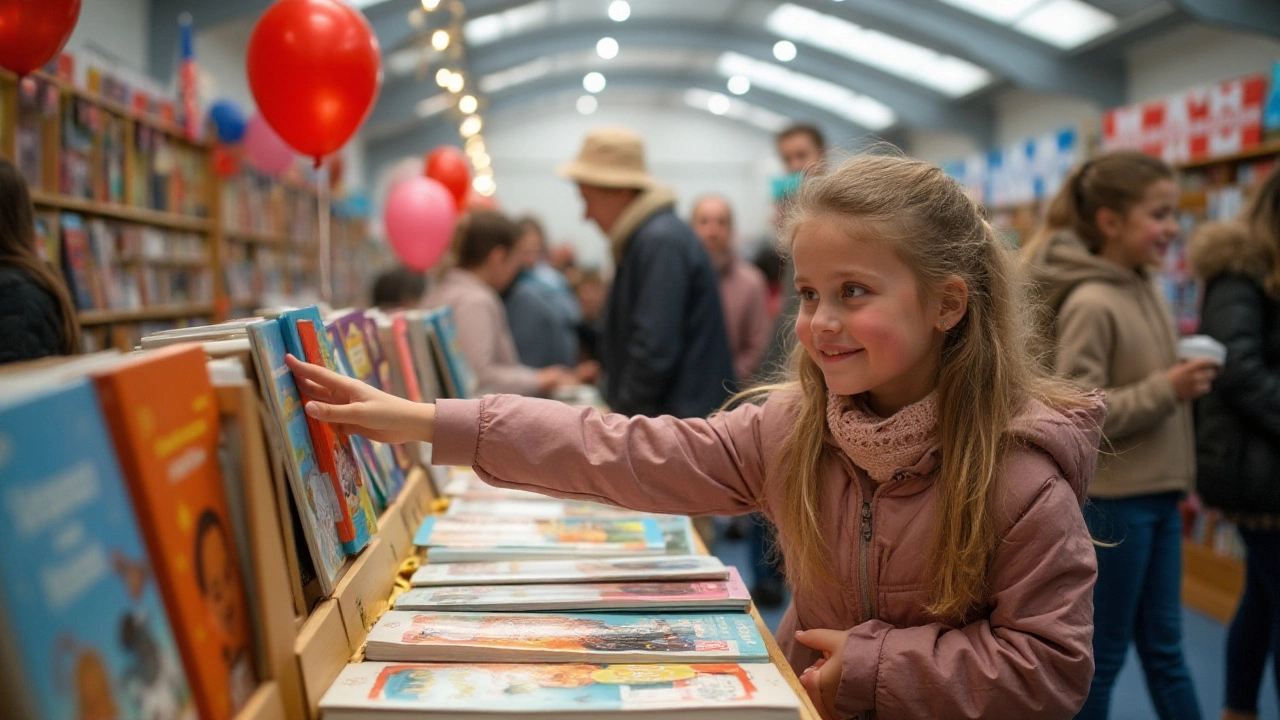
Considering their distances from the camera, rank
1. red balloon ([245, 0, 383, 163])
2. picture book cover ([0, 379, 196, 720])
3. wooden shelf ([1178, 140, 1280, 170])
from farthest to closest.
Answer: wooden shelf ([1178, 140, 1280, 170]) < red balloon ([245, 0, 383, 163]) < picture book cover ([0, 379, 196, 720])

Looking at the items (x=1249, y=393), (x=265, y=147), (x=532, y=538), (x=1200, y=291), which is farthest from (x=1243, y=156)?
(x=265, y=147)

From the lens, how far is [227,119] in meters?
5.57

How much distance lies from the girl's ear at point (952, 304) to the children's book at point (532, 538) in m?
0.65

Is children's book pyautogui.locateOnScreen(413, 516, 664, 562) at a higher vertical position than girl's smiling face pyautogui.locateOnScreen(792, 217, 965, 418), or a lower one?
lower

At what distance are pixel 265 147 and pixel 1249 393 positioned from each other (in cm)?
518

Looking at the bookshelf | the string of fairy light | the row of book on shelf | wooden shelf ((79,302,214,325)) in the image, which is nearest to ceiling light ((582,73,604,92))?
the string of fairy light

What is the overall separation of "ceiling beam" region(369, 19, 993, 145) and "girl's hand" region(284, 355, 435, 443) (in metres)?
10.3

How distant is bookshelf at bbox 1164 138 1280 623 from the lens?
424 cm

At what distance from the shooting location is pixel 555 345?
4168mm

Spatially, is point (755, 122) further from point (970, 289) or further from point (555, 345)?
point (970, 289)

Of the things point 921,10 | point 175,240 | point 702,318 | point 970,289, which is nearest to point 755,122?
point 921,10

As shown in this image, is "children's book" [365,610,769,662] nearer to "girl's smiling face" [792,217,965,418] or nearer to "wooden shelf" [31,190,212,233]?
"girl's smiling face" [792,217,965,418]

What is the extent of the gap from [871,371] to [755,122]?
55.4 ft

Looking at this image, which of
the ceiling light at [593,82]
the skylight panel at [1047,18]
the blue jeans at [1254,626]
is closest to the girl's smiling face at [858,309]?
the blue jeans at [1254,626]
